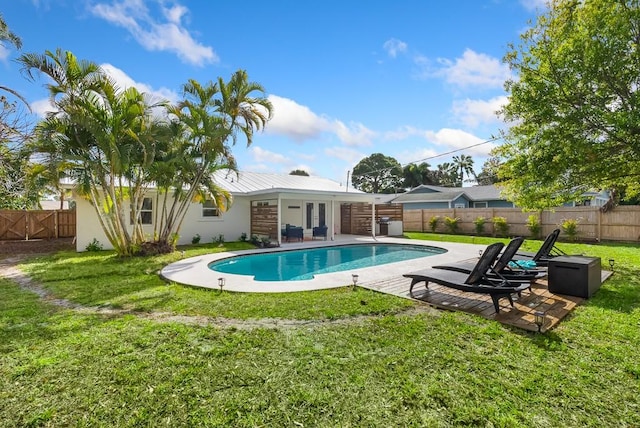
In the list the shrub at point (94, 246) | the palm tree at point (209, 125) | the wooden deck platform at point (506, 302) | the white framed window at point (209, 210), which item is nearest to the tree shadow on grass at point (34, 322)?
the wooden deck platform at point (506, 302)

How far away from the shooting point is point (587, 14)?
8.27 m

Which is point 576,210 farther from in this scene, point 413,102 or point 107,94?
point 107,94

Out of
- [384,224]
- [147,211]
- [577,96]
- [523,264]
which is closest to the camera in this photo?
[523,264]

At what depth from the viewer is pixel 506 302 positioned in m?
5.91

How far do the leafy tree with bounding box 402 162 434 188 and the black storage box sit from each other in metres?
45.8

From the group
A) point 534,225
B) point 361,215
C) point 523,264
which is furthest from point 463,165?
point 523,264

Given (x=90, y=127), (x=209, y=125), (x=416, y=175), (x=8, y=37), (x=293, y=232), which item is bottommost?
(x=293, y=232)

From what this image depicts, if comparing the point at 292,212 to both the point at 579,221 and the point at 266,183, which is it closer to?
the point at 266,183

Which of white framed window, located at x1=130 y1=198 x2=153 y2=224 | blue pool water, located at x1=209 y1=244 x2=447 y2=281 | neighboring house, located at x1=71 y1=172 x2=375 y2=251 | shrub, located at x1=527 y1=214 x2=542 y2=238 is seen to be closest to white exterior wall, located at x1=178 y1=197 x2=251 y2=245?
neighboring house, located at x1=71 y1=172 x2=375 y2=251

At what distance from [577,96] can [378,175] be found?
45.6 m

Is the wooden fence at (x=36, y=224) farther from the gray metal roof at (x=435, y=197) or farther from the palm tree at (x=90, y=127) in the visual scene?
the gray metal roof at (x=435, y=197)

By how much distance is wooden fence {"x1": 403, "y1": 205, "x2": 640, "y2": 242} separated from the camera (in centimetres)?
1545

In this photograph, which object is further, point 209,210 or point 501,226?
point 501,226

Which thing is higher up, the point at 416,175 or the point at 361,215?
the point at 416,175
